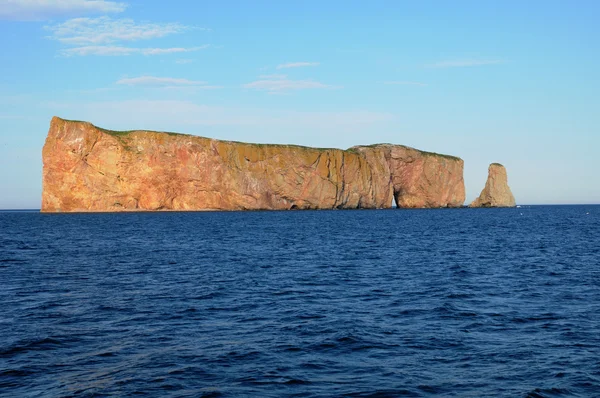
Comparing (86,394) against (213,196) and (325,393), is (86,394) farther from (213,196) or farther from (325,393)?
(213,196)

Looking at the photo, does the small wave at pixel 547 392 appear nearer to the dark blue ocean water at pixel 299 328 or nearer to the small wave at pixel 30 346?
the dark blue ocean water at pixel 299 328

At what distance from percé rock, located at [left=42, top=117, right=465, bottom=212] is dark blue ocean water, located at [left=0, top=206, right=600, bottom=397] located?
9102cm

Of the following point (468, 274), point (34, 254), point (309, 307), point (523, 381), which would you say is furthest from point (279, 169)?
Answer: point (523, 381)

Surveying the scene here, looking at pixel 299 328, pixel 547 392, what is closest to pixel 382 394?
pixel 547 392

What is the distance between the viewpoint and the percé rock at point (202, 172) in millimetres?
121750

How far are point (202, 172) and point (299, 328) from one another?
116680mm

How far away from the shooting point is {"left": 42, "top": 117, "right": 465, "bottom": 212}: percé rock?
122 metres

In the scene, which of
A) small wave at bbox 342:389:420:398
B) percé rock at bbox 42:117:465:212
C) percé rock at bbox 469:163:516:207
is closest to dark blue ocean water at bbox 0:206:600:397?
small wave at bbox 342:389:420:398

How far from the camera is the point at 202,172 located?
433 feet

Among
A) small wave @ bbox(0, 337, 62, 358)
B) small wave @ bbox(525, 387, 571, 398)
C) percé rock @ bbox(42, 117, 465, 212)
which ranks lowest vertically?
small wave @ bbox(0, 337, 62, 358)

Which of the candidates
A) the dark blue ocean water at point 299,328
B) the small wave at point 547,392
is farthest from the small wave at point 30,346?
the small wave at point 547,392

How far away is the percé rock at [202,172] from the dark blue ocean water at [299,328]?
91.0 meters

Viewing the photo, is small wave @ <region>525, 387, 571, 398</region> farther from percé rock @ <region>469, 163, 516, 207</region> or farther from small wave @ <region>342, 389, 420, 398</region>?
percé rock @ <region>469, 163, 516, 207</region>

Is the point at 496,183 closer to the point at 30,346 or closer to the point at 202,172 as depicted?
the point at 202,172
